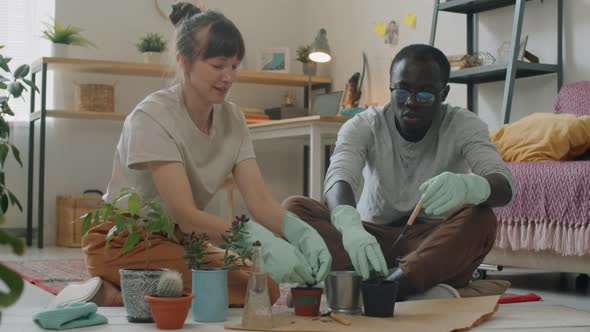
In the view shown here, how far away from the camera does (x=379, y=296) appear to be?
63.6 inches

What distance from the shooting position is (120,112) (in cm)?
487

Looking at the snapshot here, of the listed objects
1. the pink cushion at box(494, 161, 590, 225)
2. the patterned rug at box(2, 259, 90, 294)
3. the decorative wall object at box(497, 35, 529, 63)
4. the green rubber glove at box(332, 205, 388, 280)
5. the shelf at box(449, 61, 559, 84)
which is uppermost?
the decorative wall object at box(497, 35, 529, 63)

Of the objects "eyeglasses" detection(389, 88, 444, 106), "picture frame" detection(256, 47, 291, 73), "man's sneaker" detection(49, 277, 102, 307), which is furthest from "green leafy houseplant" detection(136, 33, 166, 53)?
"man's sneaker" detection(49, 277, 102, 307)

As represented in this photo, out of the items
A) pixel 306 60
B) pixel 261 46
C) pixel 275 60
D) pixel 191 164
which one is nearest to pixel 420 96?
pixel 191 164

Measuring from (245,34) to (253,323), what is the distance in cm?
408

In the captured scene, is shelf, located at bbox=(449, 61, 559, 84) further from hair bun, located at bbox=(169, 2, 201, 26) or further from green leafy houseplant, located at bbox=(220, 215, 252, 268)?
green leafy houseplant, located at bbox=(220, 215, 252, 268)

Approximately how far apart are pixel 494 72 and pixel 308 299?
2281 millimetres

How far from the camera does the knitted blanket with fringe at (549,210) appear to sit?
235 cm

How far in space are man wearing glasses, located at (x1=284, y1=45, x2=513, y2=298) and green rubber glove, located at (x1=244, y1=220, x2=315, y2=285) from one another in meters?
0.17

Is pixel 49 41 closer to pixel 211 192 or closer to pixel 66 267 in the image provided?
pixel 66 267

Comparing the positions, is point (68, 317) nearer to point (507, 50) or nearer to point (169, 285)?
point (169, 285)

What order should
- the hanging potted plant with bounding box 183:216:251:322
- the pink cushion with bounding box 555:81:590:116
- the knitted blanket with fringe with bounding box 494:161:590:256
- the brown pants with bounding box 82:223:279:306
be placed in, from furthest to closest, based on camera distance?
the pink cushion with bounding box 555:81:590:116 → the knitted blanket with fringe with bounding box 494:161:590:256 → the brown pants with bounding box 82:223:279:306 → the hanging potted plant with bounding box 183:216:251:322

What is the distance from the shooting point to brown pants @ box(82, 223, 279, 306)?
1.85 meters

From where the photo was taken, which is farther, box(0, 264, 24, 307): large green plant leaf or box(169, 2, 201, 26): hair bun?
box(169, 2, 201, 26): hair bun
